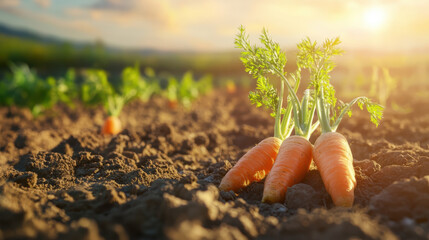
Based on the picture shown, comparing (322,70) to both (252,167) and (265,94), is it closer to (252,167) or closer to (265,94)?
(265,94)

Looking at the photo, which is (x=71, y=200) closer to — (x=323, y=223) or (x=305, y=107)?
(x=323, y=223)

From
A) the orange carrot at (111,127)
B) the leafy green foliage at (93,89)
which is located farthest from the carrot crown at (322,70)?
the leafy green foliage at (93,89)

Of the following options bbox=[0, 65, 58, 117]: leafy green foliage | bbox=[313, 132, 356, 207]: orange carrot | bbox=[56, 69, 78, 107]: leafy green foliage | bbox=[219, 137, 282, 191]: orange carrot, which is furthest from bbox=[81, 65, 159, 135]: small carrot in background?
bbox=[313, 132, 356, 207]: orange carrot

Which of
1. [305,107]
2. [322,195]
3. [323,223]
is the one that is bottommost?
[322,195]

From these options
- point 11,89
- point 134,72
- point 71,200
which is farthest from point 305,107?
point 11,89

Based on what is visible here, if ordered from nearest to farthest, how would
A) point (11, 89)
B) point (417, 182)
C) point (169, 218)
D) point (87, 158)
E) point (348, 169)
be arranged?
point (169, 218) → point (417, 182) → point (348, 169) → point (87, 158) → point (11, 89)

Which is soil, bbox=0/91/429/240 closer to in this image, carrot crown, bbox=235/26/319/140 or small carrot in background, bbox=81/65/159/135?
carrot crown, bbox=235/26/319/140

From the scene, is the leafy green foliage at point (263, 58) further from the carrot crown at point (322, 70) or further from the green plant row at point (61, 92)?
the green plant row at point (61, 92)
